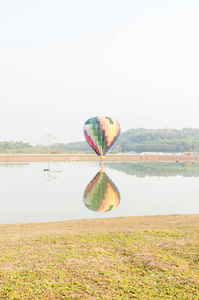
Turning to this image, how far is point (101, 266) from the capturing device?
323 inches

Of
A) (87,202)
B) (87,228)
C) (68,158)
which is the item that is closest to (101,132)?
(87,202)

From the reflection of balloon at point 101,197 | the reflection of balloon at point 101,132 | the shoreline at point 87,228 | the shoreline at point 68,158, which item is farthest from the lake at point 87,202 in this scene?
the shoreline at point 68,158

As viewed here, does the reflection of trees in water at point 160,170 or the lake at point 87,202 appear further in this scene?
the reflection of trees in water at point 160,170

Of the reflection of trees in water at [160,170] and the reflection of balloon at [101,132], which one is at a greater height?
the reflection of balloon at [101,132]

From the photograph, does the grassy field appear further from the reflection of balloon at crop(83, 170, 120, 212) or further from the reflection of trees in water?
the reflection of trees in water

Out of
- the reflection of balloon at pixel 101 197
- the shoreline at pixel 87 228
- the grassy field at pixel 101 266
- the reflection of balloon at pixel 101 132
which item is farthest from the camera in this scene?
the reflection of balloon at pixel 101 132

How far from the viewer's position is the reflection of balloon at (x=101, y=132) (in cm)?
6397

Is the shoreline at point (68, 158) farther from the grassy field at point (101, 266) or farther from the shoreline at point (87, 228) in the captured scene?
the grassy field at point (101, 266)

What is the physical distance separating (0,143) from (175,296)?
178 metres

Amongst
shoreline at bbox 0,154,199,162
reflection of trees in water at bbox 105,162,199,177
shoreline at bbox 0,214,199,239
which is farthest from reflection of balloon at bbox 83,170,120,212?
shoreline at bbox 0,154,199,162

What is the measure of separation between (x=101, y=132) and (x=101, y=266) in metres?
56.1

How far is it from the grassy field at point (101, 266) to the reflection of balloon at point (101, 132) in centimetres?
5242

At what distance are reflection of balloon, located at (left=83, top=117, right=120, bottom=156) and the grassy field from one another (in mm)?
52417

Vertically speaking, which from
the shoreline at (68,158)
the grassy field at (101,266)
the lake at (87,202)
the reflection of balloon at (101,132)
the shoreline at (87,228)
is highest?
the reflection of balloon at (101,132)
